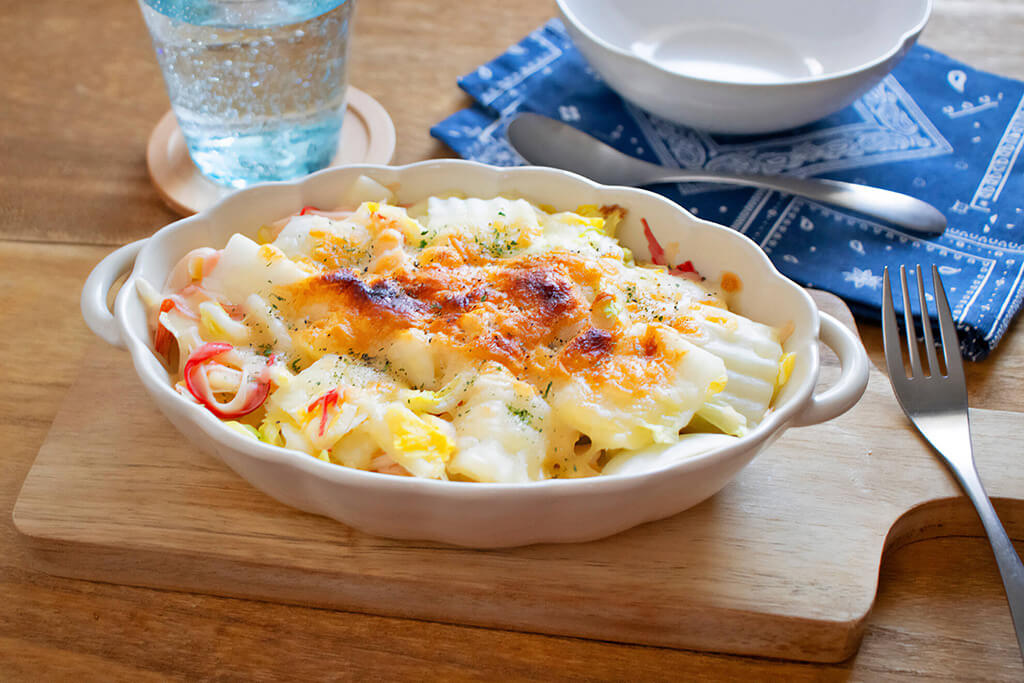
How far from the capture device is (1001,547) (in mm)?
1392

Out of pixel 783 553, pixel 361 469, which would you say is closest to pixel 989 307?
pixel 783 553

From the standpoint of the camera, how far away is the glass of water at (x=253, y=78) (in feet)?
6.37

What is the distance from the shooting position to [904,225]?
206 centimetres

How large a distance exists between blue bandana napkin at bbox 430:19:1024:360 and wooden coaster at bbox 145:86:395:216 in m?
0.16

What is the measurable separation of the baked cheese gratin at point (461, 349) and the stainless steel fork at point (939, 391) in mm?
328

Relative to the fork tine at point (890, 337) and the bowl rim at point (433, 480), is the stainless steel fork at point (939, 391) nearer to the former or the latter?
the fork tine at point (890, 337)

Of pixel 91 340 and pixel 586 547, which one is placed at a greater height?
pixel 586 547

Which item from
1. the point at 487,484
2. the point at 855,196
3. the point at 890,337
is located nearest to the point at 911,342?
the point at 890,337

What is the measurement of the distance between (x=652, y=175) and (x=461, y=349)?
0.97m

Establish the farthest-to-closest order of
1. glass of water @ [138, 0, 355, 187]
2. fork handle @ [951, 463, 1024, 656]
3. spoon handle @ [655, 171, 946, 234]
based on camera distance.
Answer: spoon handle @ [655, 171, 946, 234] < glass of water @ [138, 0, 355, 187] < fork handle @ [951, 463, 1024, 656]

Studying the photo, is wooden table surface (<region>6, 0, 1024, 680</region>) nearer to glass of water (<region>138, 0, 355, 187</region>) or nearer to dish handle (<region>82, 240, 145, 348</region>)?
glass of water (<region>138, 0, 355, 187</region>)

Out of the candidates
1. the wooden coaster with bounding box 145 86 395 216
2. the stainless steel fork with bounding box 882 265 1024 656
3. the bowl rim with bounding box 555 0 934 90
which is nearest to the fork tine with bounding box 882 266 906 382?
the stainless steel fork with bounding box 882 265 1024 656

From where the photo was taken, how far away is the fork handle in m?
1.32

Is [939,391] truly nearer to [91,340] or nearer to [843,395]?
[843,395]
